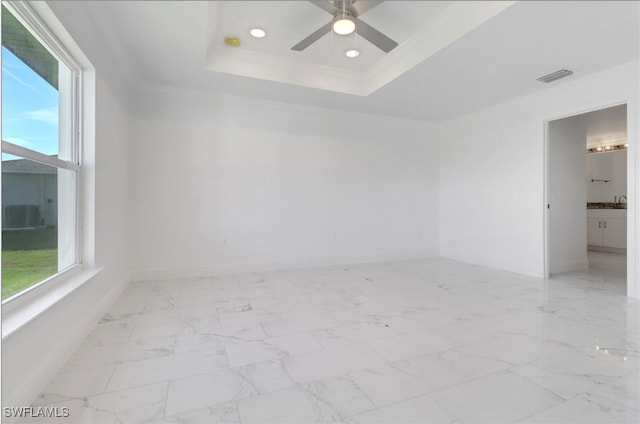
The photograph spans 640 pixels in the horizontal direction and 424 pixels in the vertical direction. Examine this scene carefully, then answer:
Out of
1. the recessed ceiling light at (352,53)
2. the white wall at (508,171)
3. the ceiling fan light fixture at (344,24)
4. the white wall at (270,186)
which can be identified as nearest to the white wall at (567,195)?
the white wall at (508,171)

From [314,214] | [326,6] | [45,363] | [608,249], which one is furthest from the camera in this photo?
[608,249]

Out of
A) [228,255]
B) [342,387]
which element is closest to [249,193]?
[228,255]

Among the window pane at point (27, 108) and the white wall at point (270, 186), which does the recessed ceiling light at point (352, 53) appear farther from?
the window pane at point (27, 108)

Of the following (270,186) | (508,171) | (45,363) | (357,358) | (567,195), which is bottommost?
(357,358)

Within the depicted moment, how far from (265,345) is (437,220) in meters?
4.57

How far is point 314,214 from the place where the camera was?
15.6 ft

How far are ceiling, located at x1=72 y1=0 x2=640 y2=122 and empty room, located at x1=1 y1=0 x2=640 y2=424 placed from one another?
3cm

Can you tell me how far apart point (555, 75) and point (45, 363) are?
17.5ft

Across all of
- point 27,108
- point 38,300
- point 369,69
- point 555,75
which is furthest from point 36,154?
point 555,75

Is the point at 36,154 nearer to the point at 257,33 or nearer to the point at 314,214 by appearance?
the point at 257,33

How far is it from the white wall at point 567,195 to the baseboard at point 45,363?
5591 mm

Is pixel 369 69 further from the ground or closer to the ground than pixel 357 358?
further from the ground

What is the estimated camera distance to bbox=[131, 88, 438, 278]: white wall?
3947mm

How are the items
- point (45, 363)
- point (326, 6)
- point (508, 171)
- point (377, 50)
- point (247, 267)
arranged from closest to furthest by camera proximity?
1. point (45, 363)
2. point (326, 6)
3. point (377, 50)
4. point (247, 267)
5. point (508, 171)
